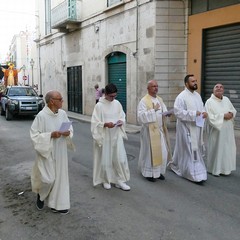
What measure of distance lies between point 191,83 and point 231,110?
3.79 feet

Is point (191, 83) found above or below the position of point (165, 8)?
below

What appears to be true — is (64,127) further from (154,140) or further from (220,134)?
(220,134)

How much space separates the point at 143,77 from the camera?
45.5 feet

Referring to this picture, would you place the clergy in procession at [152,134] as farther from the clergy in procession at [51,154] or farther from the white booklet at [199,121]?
the clergy in procession at [51,154]

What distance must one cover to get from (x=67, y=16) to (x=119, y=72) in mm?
5694

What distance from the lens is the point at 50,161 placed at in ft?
15.1

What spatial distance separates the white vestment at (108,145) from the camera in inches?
225

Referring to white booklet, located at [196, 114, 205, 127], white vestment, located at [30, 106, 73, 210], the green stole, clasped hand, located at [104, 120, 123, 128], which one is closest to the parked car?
the green stole

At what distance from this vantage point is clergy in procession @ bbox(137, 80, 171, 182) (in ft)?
20.4

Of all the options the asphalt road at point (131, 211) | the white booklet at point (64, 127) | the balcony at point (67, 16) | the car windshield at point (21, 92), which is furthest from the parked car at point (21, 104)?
the white booklet at point (64, 127)

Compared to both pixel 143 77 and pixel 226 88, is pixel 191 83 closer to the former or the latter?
pixel 226 88

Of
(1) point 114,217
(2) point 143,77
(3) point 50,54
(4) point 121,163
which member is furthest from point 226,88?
(3) point 50,54

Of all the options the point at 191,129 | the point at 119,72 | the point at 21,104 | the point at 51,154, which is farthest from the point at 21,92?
the point at 51,154

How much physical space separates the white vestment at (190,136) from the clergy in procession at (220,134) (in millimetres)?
435
